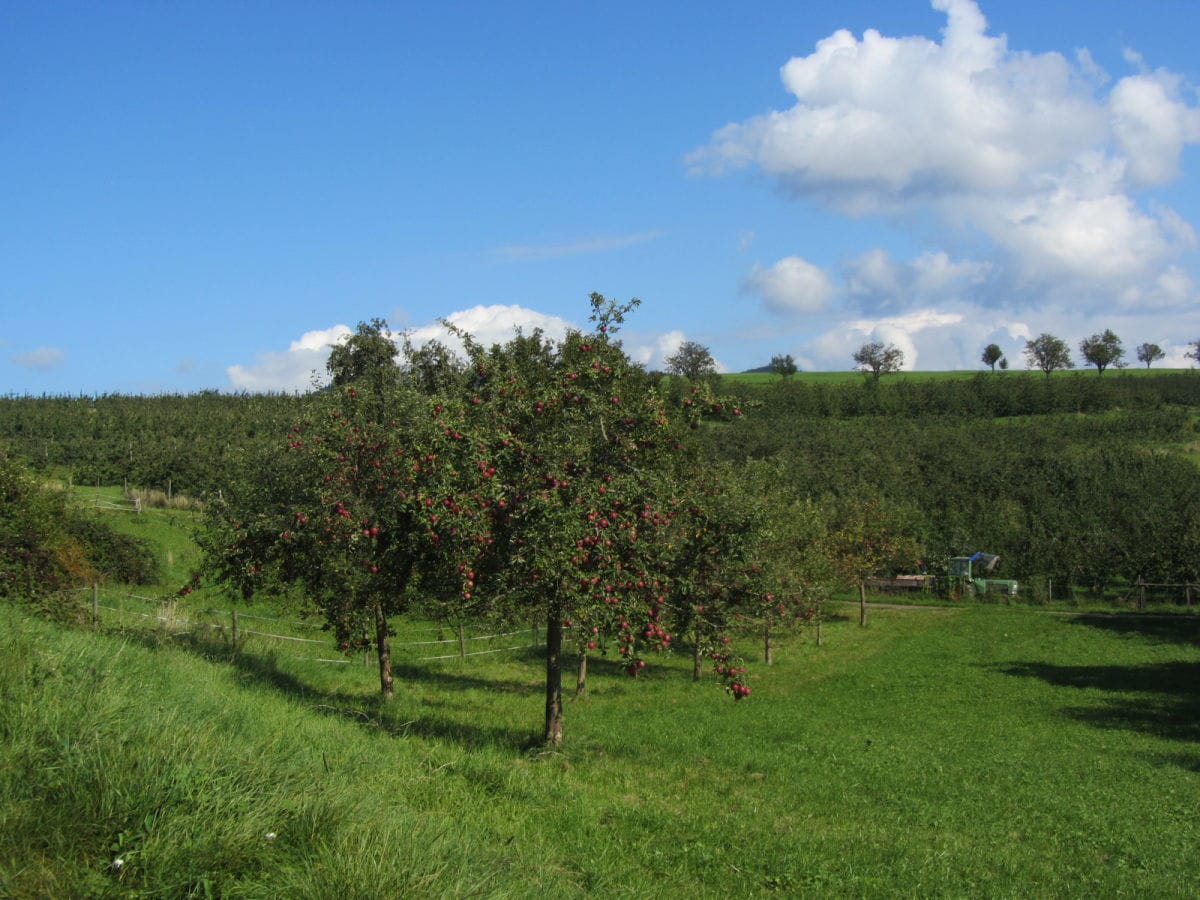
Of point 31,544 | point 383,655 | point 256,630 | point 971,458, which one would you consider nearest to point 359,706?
point 383,655

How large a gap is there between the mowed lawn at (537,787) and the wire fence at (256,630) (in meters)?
1.55

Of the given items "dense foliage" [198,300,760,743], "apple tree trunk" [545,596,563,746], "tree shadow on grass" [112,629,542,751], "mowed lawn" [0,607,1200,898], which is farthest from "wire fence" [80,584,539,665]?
"apple tree trunk" [545,596,563,746]

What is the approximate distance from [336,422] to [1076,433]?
75739 mm

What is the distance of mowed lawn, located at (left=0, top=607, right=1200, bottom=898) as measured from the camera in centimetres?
514

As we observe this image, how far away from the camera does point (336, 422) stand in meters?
14.9

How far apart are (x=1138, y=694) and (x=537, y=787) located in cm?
2389

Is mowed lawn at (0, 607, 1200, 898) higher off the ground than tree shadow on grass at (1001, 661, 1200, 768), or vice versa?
mowed lawn at (0, 607, 1200, 898)

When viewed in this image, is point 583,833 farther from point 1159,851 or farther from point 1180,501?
point 1180,501

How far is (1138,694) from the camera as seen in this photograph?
26938 mm

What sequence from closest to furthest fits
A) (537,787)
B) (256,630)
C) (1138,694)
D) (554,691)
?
(537,787)
(554,691)
(256,630)
(1138,694)

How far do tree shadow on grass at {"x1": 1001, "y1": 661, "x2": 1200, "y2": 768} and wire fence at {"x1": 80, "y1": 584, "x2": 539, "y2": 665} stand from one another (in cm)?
1490

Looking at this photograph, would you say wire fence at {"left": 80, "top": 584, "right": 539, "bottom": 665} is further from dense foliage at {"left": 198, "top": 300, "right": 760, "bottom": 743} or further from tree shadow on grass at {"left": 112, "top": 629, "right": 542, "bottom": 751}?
dense foliage at {"left": 198, "top": 300, "right": 760, "bottom": 743}

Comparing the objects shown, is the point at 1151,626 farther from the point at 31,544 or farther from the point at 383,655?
the point at 31,544

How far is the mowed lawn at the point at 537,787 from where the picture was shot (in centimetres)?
514
